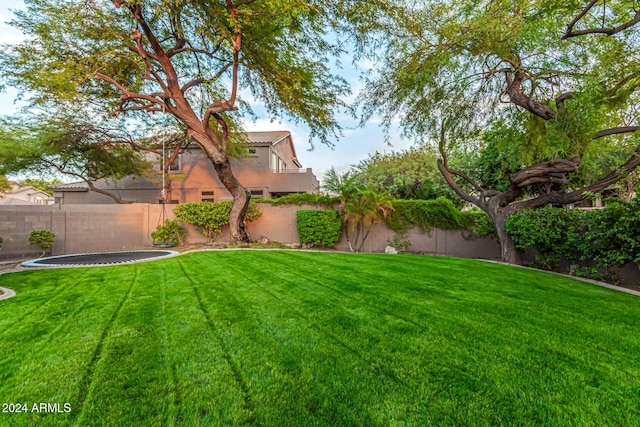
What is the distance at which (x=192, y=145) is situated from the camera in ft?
54.5

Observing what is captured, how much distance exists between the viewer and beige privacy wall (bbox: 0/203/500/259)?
8773 millimetres

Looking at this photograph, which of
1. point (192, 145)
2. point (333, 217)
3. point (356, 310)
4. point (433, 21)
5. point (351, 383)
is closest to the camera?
point (351, 383)

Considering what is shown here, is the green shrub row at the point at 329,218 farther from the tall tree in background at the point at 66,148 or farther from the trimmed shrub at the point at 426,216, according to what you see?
the tall tree in background at the point at 66,148

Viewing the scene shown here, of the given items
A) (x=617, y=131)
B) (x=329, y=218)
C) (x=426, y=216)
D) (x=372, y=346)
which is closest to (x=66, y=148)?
(x=329, y=218)

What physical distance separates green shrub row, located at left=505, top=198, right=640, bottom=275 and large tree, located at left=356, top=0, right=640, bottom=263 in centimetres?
73

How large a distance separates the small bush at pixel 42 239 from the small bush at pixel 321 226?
8.31m

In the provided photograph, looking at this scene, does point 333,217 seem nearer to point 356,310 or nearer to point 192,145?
point 356,310

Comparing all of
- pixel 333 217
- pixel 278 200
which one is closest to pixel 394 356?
pixel 333 217

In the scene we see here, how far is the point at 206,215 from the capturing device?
1074 cm

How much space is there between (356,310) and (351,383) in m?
1.38

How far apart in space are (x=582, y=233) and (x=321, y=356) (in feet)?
20.8

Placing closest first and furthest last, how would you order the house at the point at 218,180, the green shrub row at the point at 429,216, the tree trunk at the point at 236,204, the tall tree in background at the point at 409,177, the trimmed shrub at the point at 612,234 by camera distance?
the trimmed shrub at the point at 612,234 < the green shrub row at the point at 429,216 < the tree trunk at the point at 236,204 < the house at the point at 218,180 < the tall tree in background at the point at 409,177

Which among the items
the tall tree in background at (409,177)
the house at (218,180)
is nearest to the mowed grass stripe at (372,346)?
the house at (218,180)

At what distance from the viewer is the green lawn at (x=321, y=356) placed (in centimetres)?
157
